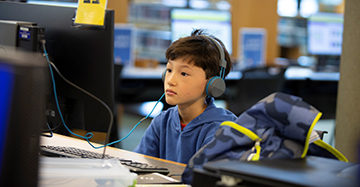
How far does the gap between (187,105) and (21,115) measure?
0.92 m

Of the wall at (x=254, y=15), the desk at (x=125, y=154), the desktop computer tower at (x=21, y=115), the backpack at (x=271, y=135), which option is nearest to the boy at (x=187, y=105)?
the desk at (x=125, y=154)

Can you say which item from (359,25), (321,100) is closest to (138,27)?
(321,100)

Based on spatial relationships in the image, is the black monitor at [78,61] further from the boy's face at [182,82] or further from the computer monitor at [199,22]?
the computer monitor at [199,22]

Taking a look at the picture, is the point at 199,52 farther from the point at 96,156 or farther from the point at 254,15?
the point at 254,15

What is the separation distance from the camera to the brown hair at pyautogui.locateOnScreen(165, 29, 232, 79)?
4.30ft

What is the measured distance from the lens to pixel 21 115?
468 millimetres

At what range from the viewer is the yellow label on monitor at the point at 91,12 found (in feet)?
3.93

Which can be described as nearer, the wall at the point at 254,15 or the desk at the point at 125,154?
the desk at the point at 125,154

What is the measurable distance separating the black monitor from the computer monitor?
2.57 metres

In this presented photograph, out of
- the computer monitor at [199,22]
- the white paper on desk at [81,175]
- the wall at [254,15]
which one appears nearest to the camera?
the white paper on desk at [81,175]

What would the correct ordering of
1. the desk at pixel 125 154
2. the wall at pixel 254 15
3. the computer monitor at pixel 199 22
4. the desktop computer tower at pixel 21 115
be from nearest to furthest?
the desktop computer tower at pixel 21 115 → the desk at pixel 125 154 → the computer monitor at pixel 199 22 → the wall at pixel 254 15

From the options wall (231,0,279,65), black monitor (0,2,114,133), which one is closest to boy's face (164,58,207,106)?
black monitor (0,2,114,133)

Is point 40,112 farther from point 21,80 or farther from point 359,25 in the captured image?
point 359,25

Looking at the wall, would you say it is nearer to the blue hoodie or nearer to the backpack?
the blue hoodie
